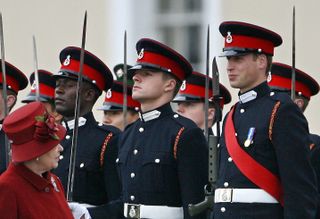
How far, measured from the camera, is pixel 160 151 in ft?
32.3

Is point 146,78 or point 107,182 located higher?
point 146,78

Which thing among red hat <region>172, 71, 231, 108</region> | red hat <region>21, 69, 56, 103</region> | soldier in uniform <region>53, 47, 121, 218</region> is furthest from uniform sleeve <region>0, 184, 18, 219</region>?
red hat <region>21, 69, 56, 103</region>

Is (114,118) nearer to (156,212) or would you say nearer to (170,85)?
(170,85)

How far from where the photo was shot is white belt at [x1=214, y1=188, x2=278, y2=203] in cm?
908

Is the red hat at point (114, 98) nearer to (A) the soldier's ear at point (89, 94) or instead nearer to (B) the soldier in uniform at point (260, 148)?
(A) the soldier's ear at point (89, 94)

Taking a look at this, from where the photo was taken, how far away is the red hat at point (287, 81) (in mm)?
11391

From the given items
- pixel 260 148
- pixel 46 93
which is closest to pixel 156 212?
pixel 260 148

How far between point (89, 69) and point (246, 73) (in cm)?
175

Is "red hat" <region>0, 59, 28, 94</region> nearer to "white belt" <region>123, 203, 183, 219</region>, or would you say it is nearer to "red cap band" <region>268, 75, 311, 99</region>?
"red cap band" <region>268, 75, 311, 99</region>

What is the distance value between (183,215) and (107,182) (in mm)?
851

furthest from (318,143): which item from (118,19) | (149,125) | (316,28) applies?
(118,19)

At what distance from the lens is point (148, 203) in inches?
384

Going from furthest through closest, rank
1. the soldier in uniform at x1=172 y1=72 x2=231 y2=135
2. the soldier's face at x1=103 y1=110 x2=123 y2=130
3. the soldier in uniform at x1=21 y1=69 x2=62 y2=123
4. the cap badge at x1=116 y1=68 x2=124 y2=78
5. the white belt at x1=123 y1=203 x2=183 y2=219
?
the cap badge at x1=116 y1=68 x2=124 y2=78
the soldier's face at x1=103 y1=110 x2=123 y2=130
the soldier in uniform at x1=21 y1=69 x2=62 y2=123
the soldier in uniform at x1=172 y1=72 x2=231 y2=135
the white belt at x1=123 y1=203 x2=183 y2=219

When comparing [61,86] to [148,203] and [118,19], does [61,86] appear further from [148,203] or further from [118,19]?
[118,19]
